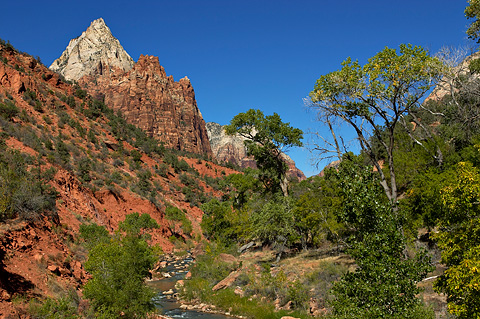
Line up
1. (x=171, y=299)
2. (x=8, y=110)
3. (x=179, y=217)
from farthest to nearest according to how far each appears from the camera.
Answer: (x=179, y=217), (x=8, y=110), (x=171, y=299)

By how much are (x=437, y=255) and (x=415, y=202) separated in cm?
319

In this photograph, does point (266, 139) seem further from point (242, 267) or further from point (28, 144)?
point (28, 144)

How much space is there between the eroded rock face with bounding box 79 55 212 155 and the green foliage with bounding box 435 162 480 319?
123545 millimetres

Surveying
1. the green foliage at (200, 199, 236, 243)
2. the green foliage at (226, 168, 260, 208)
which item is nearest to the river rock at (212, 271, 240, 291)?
the green foliage at (226, 168, 260, 208)

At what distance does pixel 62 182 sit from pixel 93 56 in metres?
132

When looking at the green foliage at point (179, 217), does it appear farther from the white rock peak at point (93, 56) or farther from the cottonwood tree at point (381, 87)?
the white rock peak at point (93, 56)

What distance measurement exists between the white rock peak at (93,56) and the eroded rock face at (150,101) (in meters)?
6.05

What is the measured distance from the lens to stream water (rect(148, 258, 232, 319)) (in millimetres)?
18203

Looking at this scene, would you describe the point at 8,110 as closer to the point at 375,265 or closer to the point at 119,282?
the point at 119,282

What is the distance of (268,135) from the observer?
23.7 metres

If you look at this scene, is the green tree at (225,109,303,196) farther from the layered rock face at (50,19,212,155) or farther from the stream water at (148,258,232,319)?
the layered rock face at (50,19,212,155)

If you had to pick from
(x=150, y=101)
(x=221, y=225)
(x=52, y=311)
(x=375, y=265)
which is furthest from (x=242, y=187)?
(x=150, y=101)

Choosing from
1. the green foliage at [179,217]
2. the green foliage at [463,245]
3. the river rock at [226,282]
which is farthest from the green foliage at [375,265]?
the green foliage at [179,217]

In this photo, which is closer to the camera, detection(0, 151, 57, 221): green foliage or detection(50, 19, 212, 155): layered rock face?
detection(0, 151, 57, 221): green foliage
